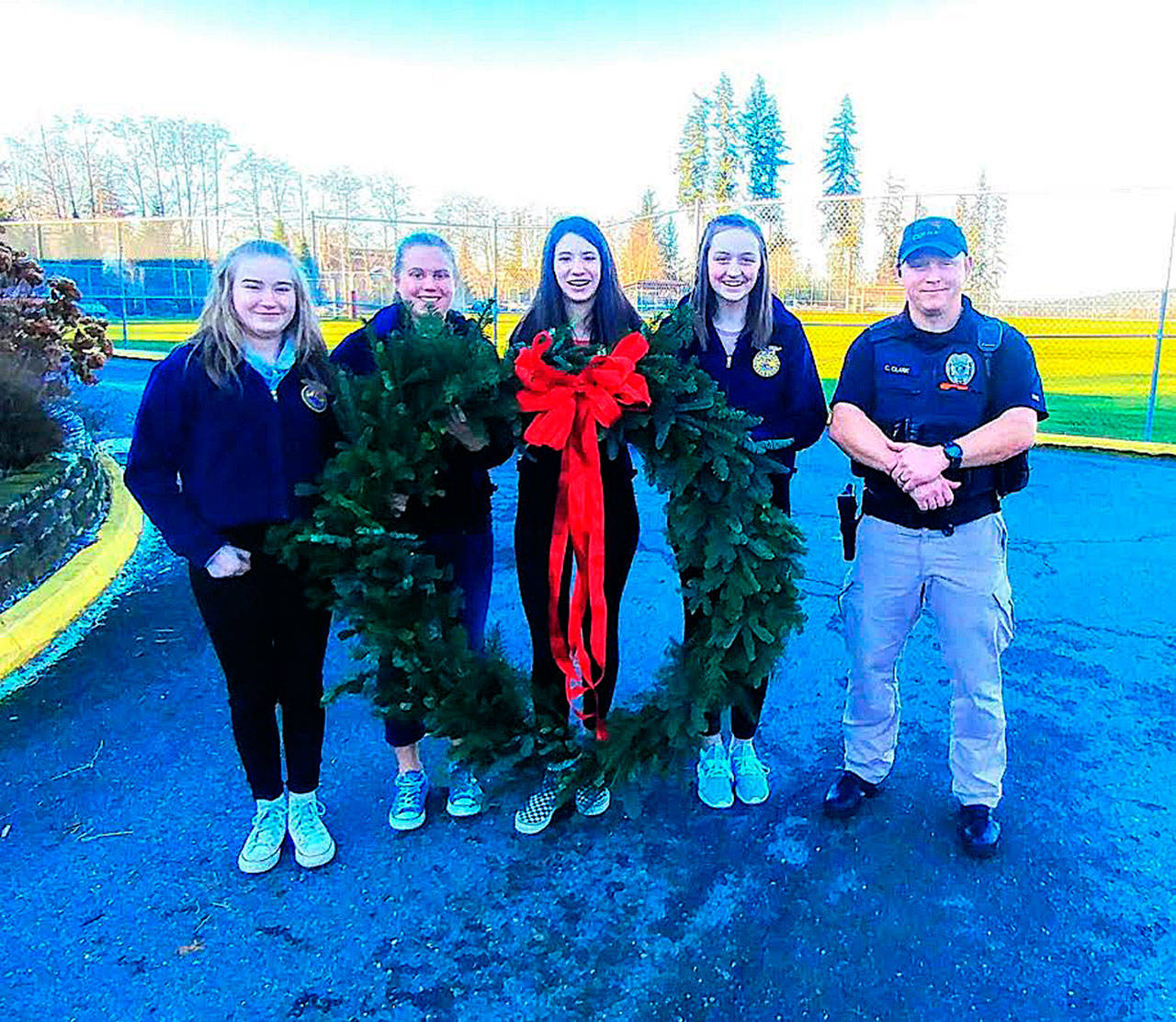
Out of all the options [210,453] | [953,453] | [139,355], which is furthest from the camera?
[139,355]

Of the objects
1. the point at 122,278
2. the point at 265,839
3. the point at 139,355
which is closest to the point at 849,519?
the point at 265,839

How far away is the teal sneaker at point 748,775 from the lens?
3300 millimetres

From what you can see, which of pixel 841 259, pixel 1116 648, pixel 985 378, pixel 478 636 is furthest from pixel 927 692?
pixel 841 259

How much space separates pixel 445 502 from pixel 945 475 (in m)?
1.70

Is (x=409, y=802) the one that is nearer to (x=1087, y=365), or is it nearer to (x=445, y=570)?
(x=445, y=570)

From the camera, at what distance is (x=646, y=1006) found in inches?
92.3

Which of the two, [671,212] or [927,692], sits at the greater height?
[671,212]

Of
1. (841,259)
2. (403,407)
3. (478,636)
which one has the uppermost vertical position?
(841,259)

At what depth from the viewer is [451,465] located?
3051 mm

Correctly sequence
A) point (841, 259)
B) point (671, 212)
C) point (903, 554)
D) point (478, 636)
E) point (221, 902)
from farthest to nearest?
point (841, 259)
point (671, 212)
point (478, 636)
point (903, 554)
point (221, 902)

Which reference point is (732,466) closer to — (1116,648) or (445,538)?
(445,538)

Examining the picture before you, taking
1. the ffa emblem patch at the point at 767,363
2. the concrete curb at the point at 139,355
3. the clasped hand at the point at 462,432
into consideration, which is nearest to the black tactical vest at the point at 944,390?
the ffa emblem patch at the point at 767,363

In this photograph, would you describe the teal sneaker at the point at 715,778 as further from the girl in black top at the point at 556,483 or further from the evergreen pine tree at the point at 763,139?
the evergreen pine tree at the point at 763,139

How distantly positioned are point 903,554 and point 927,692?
1.45 m
